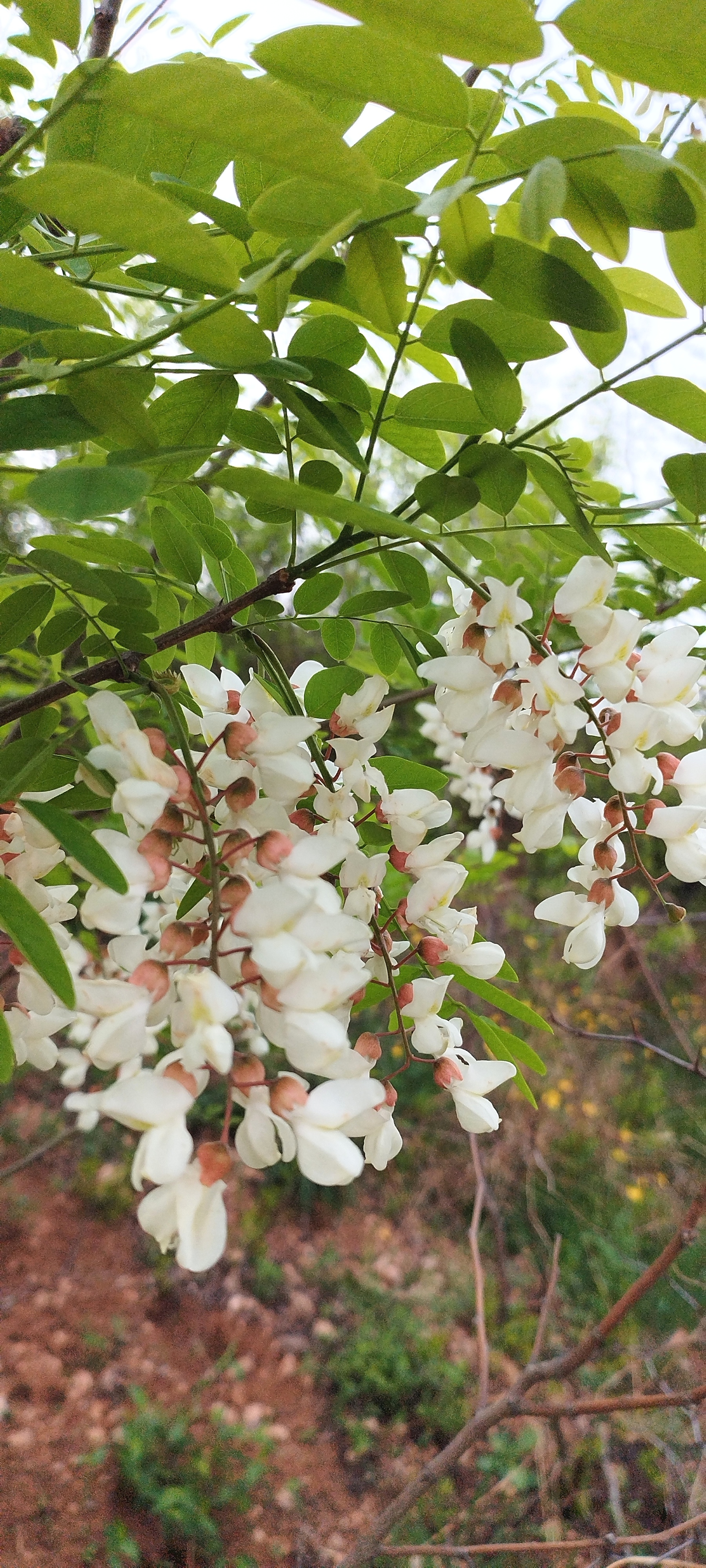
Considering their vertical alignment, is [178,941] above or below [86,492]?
below

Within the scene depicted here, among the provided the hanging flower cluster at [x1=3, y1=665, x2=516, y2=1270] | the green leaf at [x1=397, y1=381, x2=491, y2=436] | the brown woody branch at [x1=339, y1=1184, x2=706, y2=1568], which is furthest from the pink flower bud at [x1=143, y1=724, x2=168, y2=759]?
the brown woody branch at [x1=339, y1=1184, x2=706, y2=1568]

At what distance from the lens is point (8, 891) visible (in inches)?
16.2

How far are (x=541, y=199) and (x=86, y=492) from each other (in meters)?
0.18

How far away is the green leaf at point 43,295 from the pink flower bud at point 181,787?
0.59ft

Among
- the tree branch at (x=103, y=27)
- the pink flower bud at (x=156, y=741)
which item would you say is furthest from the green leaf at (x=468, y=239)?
the tree branch at (x=103, y=27)

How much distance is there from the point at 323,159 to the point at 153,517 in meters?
0.26

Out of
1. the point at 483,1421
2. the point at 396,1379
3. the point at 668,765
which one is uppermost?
the point at 668,765

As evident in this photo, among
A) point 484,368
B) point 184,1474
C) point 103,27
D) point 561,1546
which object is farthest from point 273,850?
point 184,1474

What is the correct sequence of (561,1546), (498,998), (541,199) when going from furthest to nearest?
(561,1546) → (498,998) → (541,199)

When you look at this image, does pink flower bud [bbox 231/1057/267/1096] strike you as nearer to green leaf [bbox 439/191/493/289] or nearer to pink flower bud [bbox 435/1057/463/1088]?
pink flower bud [bbox 435/1057/463/1088]

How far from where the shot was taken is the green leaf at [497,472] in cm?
44

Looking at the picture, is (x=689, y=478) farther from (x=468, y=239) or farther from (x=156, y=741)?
(x=156, y=741)

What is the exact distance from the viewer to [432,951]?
51cm

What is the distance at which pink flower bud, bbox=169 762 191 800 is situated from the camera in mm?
400
